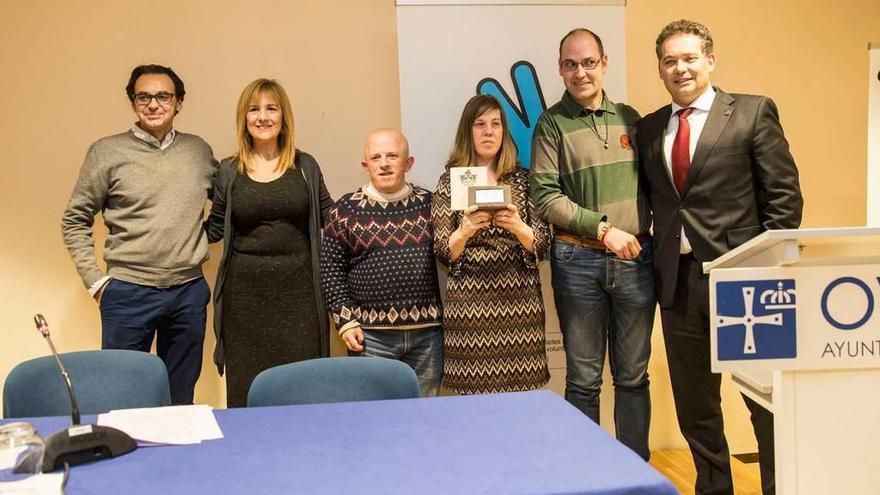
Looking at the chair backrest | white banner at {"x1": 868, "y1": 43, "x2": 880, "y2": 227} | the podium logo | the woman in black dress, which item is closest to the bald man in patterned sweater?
the woman in black dress

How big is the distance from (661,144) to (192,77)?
2.15m

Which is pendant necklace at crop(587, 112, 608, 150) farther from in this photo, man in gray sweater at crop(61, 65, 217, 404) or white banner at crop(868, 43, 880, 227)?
man in gray sweater at crop(61, 65, 217, 404)

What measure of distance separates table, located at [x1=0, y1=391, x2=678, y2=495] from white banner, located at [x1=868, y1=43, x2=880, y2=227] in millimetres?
2359

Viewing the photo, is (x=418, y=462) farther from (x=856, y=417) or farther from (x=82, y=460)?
(x=856, y=417)

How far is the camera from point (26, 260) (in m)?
3.50

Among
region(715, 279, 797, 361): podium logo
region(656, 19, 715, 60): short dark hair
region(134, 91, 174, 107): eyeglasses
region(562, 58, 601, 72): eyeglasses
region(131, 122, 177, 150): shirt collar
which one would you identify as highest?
region(656, 19, 715, 60): short dark hair

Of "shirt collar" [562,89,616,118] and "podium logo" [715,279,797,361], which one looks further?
"shirt collar" [562,89,616,118]

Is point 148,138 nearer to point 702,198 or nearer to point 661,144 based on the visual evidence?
point 661,144

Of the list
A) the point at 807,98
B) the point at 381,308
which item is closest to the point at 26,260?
the point at 381,308

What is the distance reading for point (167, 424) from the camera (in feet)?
5.51

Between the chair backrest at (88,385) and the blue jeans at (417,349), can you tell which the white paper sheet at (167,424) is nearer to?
the chair backrest at (88,385)

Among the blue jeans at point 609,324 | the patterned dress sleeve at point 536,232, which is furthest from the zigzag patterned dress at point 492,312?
the blue jeans at point 609,324

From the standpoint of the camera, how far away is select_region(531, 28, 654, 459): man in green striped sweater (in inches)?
113

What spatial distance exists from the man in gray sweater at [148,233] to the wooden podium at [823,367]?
223 centimetres
